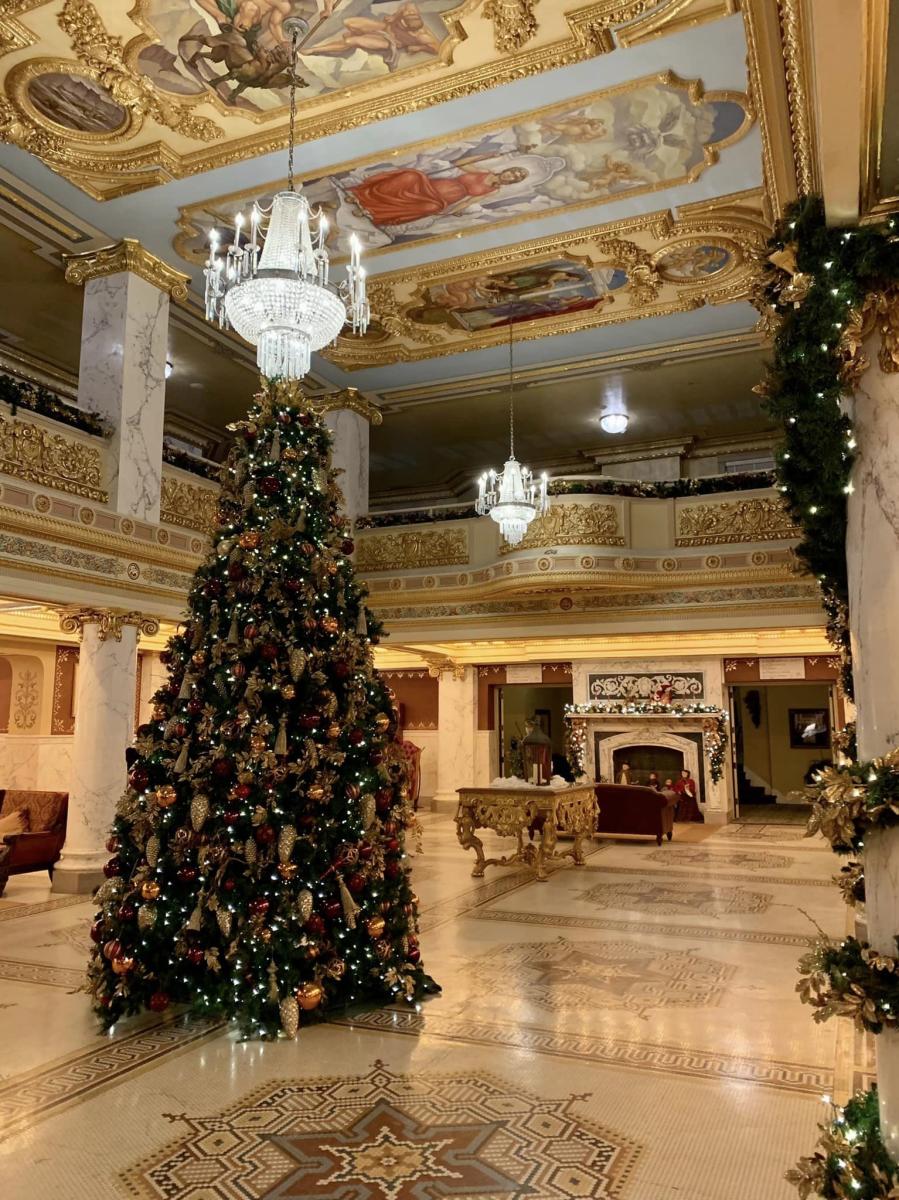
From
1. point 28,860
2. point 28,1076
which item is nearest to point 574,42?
point 28,1076

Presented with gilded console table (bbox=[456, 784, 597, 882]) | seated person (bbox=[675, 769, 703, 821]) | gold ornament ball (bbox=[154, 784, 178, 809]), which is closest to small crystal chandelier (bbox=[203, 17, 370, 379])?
gold ornament ball (bbox=[154, 784, 178, 809])

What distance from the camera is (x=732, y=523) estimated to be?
35.9ft

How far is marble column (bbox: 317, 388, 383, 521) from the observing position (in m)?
11.8

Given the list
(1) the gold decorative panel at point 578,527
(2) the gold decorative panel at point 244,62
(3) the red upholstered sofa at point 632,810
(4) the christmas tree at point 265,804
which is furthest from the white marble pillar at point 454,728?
(4) the christmas tree at point 265,804

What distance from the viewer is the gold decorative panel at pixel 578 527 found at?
11078 mm

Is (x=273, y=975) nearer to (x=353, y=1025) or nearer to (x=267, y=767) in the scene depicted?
(x=353, y=1025)

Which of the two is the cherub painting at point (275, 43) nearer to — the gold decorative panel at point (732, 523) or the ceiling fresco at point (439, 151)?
the ceiling fresco at point (439, 151)

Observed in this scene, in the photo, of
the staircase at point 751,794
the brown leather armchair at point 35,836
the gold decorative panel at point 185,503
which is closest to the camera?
the brown leather armchair at point 35,836

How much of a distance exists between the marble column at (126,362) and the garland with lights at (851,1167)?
7.52 meters

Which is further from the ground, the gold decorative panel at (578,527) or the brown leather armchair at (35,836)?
the gold decorative panel at (578,527)

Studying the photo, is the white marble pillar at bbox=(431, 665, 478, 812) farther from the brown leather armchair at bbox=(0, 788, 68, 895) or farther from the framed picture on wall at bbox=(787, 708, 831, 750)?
the brown leather armchair at bbox=(0, 788, 68, 895)

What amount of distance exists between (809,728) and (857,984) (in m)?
Result: 16.8

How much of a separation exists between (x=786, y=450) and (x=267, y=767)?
9.27 feet

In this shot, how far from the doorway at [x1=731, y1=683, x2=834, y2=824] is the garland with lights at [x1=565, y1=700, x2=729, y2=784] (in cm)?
385
